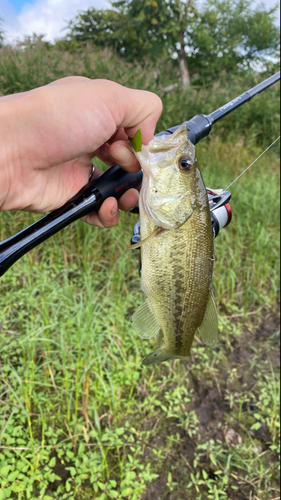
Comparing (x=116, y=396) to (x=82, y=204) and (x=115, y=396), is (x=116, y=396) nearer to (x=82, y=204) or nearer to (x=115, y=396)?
(x=115, y=396)

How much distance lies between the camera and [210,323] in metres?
1.25

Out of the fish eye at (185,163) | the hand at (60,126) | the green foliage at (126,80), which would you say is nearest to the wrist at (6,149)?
the hand at (60,126)

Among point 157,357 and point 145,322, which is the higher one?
point 145,322

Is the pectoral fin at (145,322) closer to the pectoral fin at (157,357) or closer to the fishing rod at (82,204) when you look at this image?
the pectoral fin at (157,357)

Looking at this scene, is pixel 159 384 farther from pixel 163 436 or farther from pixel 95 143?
pixel 95 143

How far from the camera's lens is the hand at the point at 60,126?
3.94ft

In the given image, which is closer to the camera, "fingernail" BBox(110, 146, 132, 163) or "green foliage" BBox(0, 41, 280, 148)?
"fingernail" BBox(110, 146, 132, 163)

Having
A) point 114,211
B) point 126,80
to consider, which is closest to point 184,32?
point 126,80

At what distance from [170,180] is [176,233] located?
8.3 inches

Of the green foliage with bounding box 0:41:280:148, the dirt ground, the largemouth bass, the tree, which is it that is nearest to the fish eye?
the largemouth bass

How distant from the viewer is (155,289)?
1.25 meters

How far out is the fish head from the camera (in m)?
1.20

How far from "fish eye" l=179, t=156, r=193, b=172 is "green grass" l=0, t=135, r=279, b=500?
51.2 inches

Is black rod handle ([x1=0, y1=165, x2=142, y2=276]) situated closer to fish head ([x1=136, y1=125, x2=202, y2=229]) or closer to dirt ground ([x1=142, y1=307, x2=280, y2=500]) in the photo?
fish head ([x1=136, y1=125, x2=202, y2=229])
